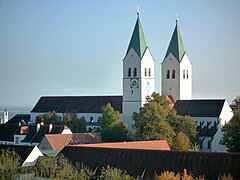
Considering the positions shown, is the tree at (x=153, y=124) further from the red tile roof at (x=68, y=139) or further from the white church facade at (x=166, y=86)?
the white church facade at (x=166, y=86)

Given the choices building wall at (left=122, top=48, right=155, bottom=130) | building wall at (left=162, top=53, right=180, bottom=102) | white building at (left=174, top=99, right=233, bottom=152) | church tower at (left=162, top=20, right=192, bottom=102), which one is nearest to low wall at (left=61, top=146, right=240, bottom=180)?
white building at (left=174, top=99, right=233, bottom=152)

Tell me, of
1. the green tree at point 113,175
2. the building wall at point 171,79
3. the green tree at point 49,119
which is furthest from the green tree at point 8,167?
the building wall at point 171,79

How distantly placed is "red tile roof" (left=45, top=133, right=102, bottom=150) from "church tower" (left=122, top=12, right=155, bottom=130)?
1337cm

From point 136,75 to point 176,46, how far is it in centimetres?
723

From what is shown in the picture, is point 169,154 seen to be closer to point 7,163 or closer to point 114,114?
point 7,163

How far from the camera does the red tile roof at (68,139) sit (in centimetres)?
6145

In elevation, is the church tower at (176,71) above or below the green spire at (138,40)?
below

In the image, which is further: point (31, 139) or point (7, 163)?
point (31, 139)

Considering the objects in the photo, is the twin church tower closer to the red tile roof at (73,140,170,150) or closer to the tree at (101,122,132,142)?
the tree at (101,122,132,142)

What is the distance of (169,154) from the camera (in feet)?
134

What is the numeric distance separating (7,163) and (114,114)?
3378 centimetres

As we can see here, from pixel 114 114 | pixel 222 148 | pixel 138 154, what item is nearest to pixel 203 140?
pixel 222 148

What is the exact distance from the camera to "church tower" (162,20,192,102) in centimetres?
8269

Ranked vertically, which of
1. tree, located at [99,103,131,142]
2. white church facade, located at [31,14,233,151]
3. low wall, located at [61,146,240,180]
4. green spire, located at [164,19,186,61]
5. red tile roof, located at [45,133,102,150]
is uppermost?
green spire, located at [164,19,186,61]
